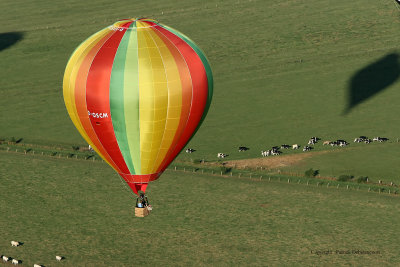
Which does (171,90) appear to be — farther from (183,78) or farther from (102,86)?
(102,86)

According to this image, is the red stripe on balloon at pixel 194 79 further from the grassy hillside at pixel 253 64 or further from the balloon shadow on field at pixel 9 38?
the balloon shadow on field at pixel 9 38

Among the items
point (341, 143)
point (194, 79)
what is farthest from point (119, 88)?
point (341, 143)

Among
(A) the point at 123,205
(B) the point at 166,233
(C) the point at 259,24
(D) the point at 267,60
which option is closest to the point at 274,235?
(B) the point at 166,233

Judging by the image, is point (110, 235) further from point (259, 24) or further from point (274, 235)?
point (259, 24)

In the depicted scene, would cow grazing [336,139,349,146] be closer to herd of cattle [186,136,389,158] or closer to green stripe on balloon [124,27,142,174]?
herd of cattle [186,136,389,158]

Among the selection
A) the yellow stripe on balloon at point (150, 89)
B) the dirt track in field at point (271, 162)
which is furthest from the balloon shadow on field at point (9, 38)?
the yellow stripe on balloon at point (150, 89)

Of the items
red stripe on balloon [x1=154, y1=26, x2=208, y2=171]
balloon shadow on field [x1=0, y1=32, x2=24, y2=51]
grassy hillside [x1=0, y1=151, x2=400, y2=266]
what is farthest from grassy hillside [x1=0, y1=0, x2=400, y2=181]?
red stripe on balloon [x1=154, y1=26, x2=208, y2=171]
